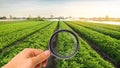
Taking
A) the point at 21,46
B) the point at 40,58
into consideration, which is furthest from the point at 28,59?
the point at 21,46

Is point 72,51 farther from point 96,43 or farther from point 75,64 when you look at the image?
point 96,43

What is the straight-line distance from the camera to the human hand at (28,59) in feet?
3.50

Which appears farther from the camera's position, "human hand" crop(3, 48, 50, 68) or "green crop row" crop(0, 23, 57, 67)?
"green crop row" crop(0, 23, 57, 67)

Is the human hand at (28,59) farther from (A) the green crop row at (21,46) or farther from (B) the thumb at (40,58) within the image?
(A) the green crop row at (21,46)

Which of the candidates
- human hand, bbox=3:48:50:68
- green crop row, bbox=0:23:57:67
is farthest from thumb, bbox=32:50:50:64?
green crop row, bbox=0:23:57:67

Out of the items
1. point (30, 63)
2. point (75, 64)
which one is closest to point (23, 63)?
point (30, 63)

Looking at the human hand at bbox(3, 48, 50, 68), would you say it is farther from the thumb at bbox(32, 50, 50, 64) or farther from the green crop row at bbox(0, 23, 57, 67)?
Answer: the green crop row at bbox(0, 23, 57, 67)

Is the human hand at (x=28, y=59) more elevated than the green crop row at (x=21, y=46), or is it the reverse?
the human hand at (x=28, y=59)

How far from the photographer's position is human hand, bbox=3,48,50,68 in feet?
3.50

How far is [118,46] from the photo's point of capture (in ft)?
45.7

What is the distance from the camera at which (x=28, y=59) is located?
3.67 ft

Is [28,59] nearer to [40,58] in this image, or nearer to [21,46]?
[40,58]

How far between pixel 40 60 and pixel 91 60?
31.0 ft

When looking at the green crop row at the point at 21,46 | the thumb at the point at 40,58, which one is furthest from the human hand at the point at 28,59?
the green crop row at the point at 21,46
